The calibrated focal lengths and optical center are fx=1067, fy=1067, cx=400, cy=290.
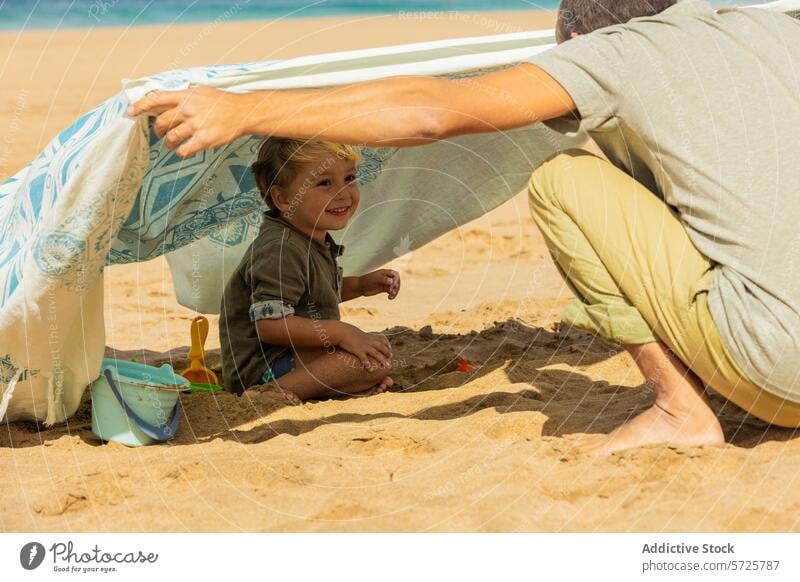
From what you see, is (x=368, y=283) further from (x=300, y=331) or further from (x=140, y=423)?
(x=140, y=423)

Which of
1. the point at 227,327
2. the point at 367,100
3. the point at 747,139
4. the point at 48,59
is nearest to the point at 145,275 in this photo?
the point at 227,327

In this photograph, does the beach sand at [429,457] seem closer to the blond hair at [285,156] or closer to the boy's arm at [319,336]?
the boy's arm at [319,336]

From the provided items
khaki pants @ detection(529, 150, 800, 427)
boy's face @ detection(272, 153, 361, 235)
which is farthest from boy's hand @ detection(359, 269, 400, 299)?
khaki pants @ detection(529, 150, 800, 427)

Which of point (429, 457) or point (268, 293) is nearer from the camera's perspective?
point (429, 457)

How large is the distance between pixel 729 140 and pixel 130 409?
1672 mm

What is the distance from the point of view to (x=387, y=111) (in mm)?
2312

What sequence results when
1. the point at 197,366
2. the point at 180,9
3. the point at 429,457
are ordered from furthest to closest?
1. the point at 180,9
2. the point at 197,366
3. the point at 429,457

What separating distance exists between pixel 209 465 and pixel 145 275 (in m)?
2.99

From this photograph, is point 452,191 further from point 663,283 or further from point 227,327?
point 663,283

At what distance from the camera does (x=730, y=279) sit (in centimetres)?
239

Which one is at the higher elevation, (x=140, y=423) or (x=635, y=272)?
(x=635, y=272)

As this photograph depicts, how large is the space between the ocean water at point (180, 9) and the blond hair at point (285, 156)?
12.0 metres

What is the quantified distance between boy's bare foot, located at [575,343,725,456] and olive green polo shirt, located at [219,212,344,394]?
47.9 inches

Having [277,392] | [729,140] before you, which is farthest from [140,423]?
[729,140]
